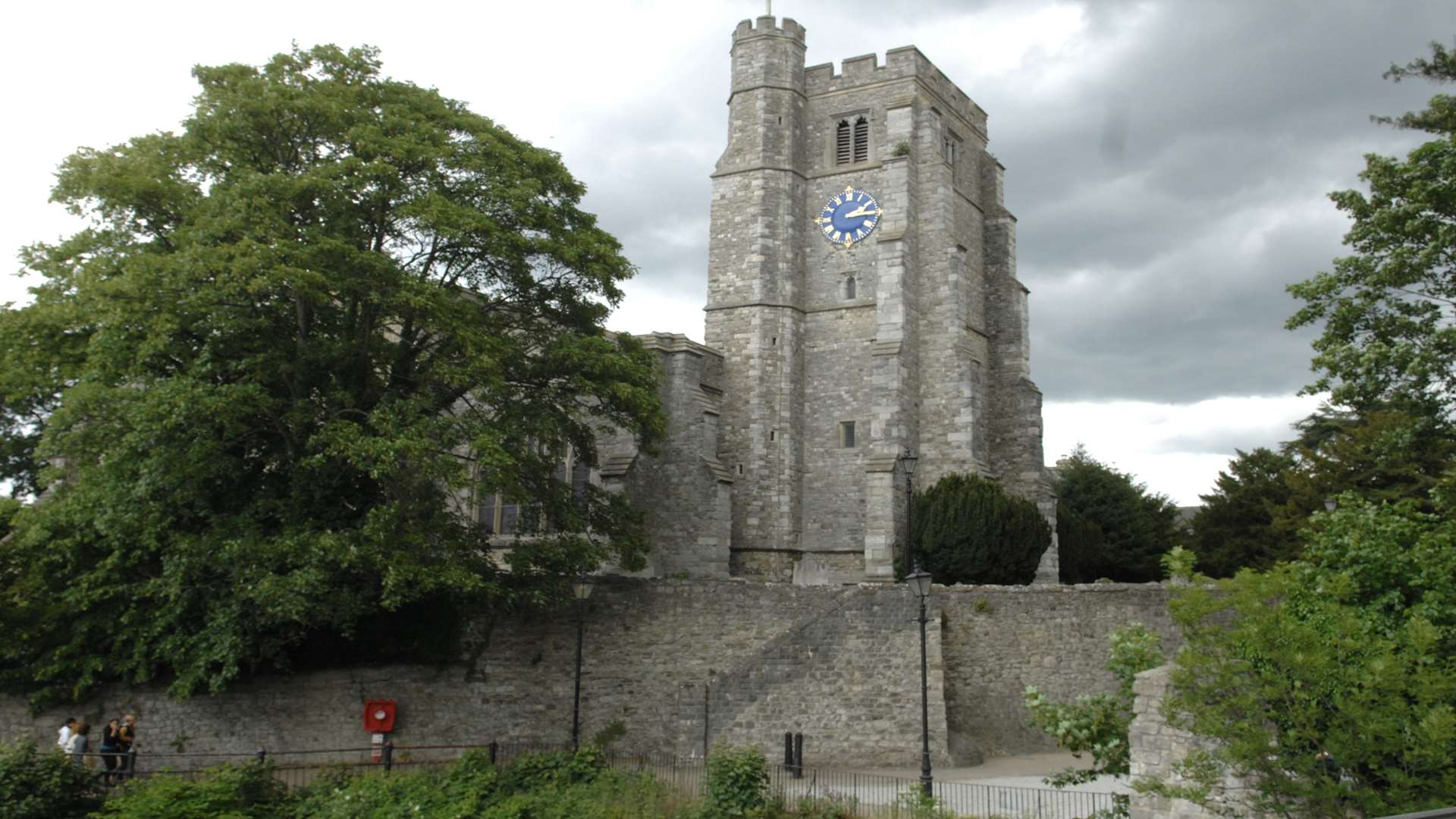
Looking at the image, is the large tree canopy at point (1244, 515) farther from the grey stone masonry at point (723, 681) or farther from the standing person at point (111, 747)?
the standing person at point (111, 747)

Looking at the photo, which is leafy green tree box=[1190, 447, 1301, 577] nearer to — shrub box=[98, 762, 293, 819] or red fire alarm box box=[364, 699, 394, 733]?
red fire alarm box box=[364, 699, 394, 733]

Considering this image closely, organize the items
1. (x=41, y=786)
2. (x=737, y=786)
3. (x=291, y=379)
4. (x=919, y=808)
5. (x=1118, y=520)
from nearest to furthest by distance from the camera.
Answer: (x=919, y=808)
(x=737, y=786)
(x=41, y=786)
(x=291, y=379)
(x=1118, y=520)

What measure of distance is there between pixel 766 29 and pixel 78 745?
84.5 feet

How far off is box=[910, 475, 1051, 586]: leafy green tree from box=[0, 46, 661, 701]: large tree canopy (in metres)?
9.12

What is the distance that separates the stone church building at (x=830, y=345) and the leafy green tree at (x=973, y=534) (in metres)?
0.88

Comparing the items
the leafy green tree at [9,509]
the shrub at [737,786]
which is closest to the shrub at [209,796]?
the leafy green tree at [9,509]

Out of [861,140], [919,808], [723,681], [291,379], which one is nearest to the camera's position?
[919,808]

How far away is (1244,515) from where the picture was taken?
34.2m

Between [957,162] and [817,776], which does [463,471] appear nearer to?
[817,776]

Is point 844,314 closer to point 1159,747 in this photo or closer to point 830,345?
point 830,345

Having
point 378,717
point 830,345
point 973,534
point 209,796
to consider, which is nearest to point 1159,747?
point 209,796

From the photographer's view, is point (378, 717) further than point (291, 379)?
Yes

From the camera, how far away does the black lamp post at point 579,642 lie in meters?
21.3

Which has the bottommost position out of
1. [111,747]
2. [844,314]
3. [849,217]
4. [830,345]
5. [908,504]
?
[111,747]
